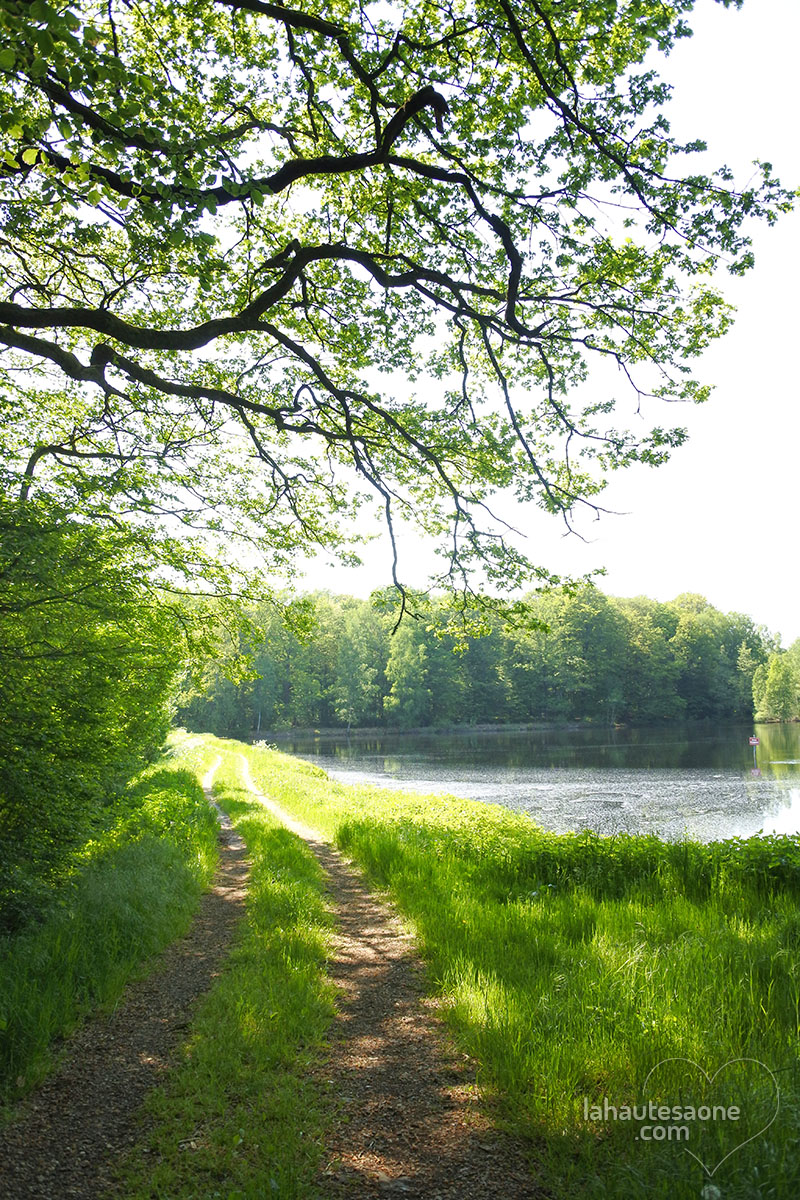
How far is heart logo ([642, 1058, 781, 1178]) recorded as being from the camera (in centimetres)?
257

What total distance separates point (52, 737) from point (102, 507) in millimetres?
2301

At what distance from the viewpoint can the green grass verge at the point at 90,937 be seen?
393 centimetres

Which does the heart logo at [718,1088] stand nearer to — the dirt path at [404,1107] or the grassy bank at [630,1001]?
the grassy bank at [630,1001]

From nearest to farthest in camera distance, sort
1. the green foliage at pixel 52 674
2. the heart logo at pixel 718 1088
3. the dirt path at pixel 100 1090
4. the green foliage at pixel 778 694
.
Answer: the heart logo at pixel 718 1088
the dirt path at pixel 100 1090
the green foliage at pixel 52 674
the green foliage at pixel 778 694

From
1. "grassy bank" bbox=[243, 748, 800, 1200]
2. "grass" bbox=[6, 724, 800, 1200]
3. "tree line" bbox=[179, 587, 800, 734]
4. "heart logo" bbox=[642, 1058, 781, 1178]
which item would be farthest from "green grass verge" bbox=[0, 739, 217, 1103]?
"tree line" bbox=[179, 587, 800, 734]

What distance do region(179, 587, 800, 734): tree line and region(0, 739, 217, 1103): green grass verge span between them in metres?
66.0

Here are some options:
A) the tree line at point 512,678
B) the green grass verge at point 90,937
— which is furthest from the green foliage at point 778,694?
the green grass verge at point 90,937

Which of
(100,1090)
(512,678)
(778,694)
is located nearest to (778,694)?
(778,694)

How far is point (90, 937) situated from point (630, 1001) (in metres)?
4.55

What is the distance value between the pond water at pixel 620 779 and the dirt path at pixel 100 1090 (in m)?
11.5

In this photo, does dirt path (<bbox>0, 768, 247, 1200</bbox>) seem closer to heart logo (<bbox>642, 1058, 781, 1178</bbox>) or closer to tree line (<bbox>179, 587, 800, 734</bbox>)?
heart logo (<bbox>642, 1058, 781, 1178</bbox>)

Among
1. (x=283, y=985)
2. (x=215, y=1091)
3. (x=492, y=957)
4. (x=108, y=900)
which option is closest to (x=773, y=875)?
(x=492, y=957)

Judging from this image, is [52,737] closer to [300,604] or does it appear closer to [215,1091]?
Answer: [215,1091]

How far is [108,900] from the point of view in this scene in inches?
243
